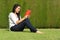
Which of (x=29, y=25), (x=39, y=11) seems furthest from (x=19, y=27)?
(x=39, y=11)

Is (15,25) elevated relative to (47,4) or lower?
lower

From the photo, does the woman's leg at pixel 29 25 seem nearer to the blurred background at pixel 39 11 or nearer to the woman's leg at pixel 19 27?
the woman's leg at pixel 19 27

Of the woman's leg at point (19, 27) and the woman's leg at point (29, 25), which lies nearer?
the woman's leg at point (29, 25)

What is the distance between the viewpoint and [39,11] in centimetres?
902

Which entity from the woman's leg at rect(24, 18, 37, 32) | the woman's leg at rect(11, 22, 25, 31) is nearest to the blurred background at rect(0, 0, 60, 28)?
the woman's leg at rect(11, 22, 25, 31)

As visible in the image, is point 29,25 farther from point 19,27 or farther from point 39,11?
point 39,11

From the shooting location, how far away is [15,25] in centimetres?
746

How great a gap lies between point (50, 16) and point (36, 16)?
1.50ft

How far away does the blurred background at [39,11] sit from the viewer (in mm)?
8875

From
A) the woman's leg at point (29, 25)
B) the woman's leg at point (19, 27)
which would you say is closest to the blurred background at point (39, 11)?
the woman's leg at point (19, 27)

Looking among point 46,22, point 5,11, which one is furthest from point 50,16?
point 5,11

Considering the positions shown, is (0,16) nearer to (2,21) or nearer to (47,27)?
→ (2,21)

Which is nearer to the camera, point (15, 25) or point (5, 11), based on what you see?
point (15, 25)

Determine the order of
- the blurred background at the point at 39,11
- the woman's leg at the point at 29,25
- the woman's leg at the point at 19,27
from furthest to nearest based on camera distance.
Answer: the blurred background at the point at 39,11
the woman's leg at the point at 19,27
the woman's leg at the point at 29,25
